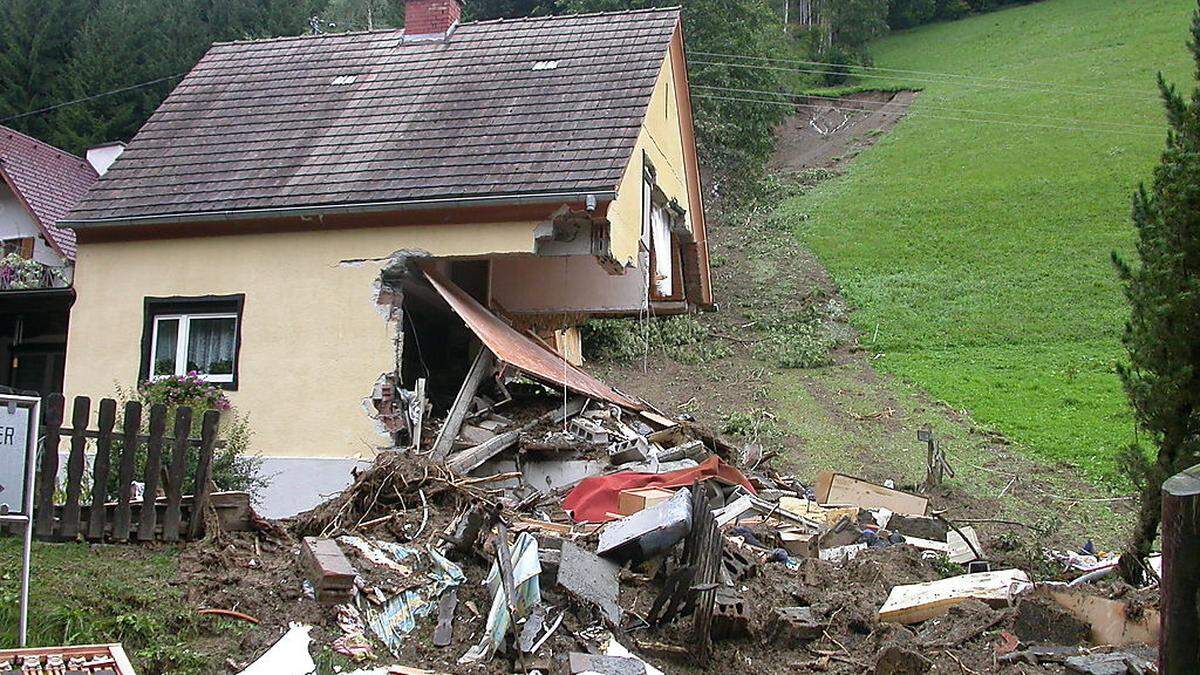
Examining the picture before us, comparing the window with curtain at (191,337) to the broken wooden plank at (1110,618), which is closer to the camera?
the broken wooden plank at (1110,618)

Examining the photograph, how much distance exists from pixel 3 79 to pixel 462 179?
27.3 m

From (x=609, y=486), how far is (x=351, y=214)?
491 centimetres

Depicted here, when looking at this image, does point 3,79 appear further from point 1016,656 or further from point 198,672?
point 1016,656

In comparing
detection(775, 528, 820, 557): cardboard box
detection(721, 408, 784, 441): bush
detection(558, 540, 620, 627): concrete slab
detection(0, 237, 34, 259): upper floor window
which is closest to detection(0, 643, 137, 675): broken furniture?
detection(558, 540, 620, 627): concrete slab

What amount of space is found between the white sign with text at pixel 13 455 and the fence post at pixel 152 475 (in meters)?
2.72

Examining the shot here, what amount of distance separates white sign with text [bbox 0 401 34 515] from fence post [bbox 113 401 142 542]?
2.64 meters

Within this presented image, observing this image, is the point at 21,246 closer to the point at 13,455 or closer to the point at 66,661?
the point at 13,455

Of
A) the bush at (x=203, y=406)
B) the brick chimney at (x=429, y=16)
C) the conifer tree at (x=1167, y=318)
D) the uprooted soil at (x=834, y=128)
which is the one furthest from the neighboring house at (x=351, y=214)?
the uprooted soil at (x=834, y=128)

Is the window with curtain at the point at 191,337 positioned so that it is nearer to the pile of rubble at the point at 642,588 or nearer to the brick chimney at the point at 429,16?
the pile of rubble at the point at 642,588

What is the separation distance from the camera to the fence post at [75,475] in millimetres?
7867

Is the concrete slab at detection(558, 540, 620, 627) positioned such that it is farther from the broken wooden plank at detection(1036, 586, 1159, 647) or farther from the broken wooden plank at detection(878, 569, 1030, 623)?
the broken wooden plank at detection(1036, 586, 1159, 647)

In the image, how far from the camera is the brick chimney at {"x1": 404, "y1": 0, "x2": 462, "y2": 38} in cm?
A: 1761

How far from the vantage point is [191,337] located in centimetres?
1371

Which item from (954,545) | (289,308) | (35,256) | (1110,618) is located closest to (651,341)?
(35,256)
